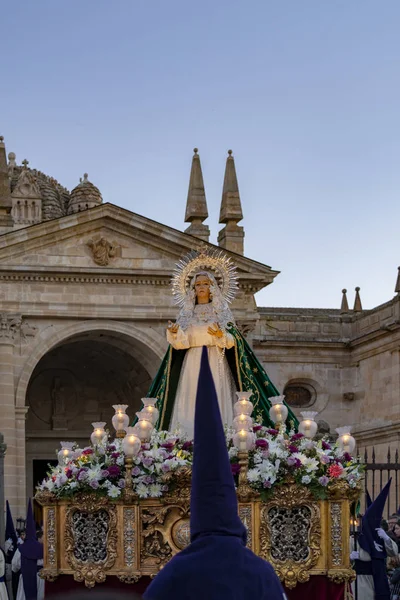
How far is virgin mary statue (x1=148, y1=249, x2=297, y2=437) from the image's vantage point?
12.5 m

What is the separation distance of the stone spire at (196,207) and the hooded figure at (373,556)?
18.5m

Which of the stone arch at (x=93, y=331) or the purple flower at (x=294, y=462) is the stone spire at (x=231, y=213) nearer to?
the stone arch at (x=93, y=331)

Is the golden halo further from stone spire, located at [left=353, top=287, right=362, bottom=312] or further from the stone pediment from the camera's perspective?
stone spire, located at [left=353, top=287, right=362, bottom=312]

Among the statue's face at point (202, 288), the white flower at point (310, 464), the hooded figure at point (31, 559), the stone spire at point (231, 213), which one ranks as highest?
the stone spire at point (231, 213)

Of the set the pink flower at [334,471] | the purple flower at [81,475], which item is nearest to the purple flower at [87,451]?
the purple flower at [81,475]

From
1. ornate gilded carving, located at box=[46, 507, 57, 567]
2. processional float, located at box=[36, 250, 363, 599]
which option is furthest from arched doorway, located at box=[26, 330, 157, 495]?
processional float, located at box=[36, 250, 363, 599]

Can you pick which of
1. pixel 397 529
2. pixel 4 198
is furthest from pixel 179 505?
pixel 4 198

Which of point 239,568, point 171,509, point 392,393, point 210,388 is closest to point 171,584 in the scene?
point 239,568

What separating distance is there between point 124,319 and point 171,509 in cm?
2026

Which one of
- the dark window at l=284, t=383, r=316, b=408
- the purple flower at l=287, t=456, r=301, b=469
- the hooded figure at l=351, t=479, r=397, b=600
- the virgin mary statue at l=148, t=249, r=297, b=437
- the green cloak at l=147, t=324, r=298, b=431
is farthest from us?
the dark window at l=284, t=383, r=316, b=408

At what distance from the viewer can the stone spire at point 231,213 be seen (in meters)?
32.5

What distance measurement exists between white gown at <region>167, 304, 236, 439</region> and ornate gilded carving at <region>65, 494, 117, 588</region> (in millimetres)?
1416

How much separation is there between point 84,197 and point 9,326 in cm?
1307

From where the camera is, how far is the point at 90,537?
11281mm
